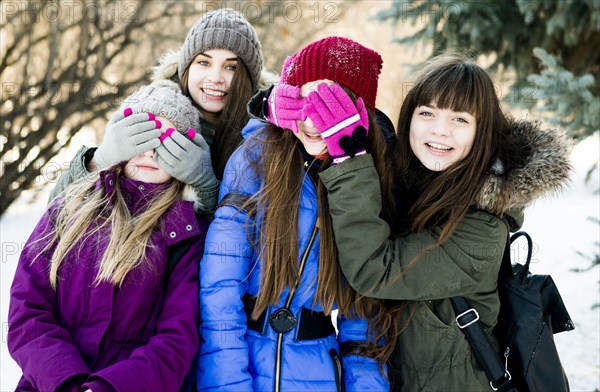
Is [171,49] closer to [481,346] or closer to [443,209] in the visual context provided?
[443,209]

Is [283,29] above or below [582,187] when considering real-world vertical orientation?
above

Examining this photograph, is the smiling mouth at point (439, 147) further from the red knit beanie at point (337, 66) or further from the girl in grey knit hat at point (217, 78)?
the girl in grey knit hat at point (217, 78)

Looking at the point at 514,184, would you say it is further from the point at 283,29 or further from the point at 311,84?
the point at 283,29

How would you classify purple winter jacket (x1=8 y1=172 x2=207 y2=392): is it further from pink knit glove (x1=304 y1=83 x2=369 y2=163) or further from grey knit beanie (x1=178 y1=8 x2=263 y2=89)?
grey knit beanie (x1=178 y1=8 x2=263 y2=89)

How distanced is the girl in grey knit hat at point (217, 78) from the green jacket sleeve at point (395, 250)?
2.60 feet

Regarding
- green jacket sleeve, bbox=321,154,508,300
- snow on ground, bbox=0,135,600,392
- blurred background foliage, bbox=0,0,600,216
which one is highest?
green jacket sleeve, bbox=321,154,508,300

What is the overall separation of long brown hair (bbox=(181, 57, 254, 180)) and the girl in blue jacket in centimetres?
45

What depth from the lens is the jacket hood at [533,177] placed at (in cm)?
223

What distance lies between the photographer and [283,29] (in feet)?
34.4

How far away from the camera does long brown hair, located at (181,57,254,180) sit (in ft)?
9.11

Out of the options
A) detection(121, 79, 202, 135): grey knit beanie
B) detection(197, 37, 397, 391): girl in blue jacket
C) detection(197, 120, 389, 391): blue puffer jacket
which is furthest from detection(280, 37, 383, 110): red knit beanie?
detection(121, 79, 202, 135): grey knit beanie

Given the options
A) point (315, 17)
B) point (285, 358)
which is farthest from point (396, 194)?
point (315, 17)

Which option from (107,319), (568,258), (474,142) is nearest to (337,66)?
(474,142)

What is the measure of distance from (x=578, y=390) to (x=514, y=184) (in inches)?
87.6
